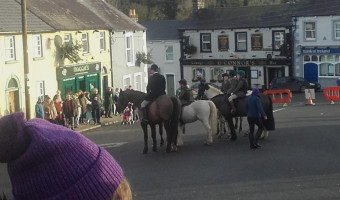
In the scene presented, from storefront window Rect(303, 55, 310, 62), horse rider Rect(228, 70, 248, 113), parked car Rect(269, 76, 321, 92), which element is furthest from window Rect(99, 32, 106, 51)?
storefront window Rect(303, 55, 310, 62)

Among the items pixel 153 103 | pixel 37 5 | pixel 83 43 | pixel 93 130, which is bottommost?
pixel 93 130

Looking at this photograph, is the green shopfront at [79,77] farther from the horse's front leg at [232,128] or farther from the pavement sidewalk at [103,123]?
the horse's front leg at [232,128]

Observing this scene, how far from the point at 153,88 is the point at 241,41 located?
131ft

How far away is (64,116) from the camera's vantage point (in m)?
27.1

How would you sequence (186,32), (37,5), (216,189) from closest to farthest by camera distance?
(216,189), (37,5), (186,32)

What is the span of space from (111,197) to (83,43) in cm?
3373

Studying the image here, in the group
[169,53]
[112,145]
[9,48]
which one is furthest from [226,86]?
[169,53]

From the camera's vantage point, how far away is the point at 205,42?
57406 mm

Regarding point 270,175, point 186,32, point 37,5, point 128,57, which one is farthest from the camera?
point 186,32

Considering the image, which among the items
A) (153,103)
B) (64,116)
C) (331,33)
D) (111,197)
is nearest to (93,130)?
(64,116)

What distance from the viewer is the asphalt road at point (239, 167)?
1241 centimetres

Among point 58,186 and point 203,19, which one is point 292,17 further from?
point 58,186

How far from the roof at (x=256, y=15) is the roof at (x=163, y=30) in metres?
1.84

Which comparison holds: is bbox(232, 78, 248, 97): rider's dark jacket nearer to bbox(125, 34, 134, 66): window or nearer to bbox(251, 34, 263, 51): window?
bbox(125, 34, 134, 66): window
